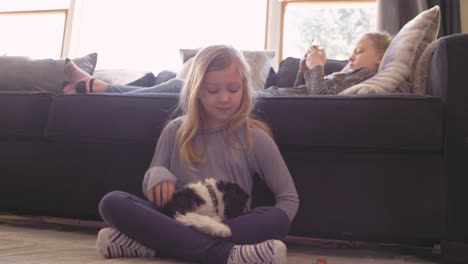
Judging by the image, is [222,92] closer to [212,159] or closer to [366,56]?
[212,159]

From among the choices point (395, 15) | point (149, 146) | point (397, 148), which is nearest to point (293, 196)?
point (397, 148)

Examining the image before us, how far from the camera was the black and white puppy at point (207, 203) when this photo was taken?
0.93m

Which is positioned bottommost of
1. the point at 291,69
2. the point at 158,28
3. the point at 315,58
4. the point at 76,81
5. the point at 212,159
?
the point at 212,159

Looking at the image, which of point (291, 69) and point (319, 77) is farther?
point (291, 69)

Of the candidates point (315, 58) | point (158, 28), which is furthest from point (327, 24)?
point (315, 58)

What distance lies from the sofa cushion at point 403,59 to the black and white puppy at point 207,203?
603 mm

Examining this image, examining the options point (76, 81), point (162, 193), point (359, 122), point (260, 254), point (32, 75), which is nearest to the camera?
point (260, 254)

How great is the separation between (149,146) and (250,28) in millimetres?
2000

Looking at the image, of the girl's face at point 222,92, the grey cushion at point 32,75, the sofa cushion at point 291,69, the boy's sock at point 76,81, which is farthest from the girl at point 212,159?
the grey cushion at point 32,75

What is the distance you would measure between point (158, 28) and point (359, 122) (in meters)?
2.46

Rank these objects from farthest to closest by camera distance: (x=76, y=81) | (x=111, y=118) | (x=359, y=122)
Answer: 1. (x=76, y=81)
2. (x=111, y=118)
3. (x=359, y=122)

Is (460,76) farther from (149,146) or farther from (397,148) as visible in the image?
(149,146)

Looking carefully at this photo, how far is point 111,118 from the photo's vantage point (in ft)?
4.50

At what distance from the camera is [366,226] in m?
1.15
